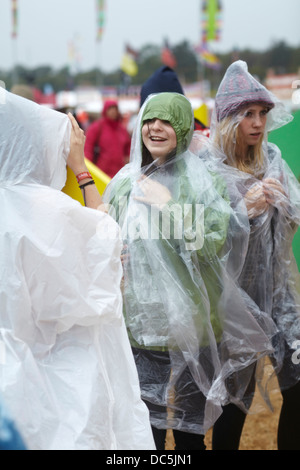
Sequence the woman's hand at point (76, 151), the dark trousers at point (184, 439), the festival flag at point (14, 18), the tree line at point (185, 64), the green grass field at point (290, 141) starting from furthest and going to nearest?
the tree line at point (185, 64), the festival flag at point (14, 18), the green grass field at point (290, 141), the dark trousers at point (184, 439), the woman's hand at point (76, 151)

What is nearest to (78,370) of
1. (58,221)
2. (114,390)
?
(114,390)

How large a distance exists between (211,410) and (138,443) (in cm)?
49

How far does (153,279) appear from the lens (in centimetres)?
181

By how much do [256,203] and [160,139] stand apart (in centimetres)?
39

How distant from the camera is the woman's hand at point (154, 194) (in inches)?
71.2

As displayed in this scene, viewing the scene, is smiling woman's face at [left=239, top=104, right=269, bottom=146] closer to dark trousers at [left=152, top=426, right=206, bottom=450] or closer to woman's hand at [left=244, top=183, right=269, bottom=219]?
woman's hand at [left=244, top=183, right=269, bottom=219]

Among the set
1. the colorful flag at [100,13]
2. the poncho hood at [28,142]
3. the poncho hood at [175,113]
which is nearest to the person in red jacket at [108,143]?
the poncho hood at [175,113]

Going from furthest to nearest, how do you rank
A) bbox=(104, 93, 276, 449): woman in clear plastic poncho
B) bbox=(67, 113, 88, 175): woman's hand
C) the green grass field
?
the green grass field
bbox=(104, 93, 276, 449): woman in clear plastic poncho
bbox=(67, 113, 88, 175): woman's hand

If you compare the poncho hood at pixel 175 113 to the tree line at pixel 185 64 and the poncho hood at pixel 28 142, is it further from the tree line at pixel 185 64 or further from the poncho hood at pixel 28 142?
the tree line at pixel 185 64

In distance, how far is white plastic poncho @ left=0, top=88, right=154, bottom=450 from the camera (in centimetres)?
129

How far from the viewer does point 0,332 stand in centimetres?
130

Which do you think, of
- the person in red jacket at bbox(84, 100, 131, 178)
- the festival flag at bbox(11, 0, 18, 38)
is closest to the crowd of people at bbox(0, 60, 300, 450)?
the person in red jacket at bbox(84, 100, 131, 178)

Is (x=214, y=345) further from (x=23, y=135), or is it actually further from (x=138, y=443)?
(x=23, y=135)
